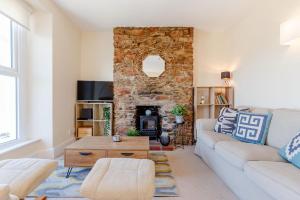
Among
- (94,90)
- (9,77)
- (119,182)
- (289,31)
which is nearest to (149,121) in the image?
(94,90)

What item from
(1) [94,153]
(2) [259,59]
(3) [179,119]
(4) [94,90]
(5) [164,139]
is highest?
(2) [259,59]

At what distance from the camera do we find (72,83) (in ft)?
15.8

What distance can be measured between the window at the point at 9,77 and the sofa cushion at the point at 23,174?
1500mm

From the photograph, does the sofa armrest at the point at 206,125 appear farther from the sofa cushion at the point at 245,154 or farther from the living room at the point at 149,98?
the sofa cushion at the point at 245,154

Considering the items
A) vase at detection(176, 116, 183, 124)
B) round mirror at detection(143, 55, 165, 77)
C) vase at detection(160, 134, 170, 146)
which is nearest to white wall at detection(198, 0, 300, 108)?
round mirror at detection(143, 55, 165, 77)

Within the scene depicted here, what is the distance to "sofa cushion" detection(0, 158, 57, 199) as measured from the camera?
149 centimetres

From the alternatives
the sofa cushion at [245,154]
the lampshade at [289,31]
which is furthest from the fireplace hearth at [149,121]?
the lampshade at [289,31]

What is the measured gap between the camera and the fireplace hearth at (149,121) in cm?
507

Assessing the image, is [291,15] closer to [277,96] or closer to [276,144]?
[277,96]

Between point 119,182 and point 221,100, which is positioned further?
point 221,100

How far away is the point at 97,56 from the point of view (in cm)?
536

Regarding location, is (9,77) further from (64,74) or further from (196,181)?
(196,181)

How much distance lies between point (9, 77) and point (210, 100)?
401cm

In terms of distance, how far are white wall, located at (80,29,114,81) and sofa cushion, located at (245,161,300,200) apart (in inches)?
160
